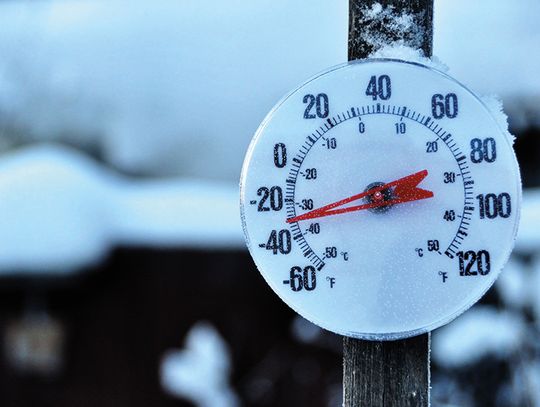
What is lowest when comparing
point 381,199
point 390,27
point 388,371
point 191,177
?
point 388,371

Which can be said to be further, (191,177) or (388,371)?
(191,177)

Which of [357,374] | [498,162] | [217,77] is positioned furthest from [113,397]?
[498,162]

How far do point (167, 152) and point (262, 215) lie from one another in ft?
9.69

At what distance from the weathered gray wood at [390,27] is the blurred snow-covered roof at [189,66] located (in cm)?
250

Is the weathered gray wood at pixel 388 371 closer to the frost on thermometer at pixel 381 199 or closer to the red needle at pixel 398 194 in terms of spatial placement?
the frost on thermometer at pixel 381 199

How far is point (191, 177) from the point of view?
4309mm

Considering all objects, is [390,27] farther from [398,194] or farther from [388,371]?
[388,371]

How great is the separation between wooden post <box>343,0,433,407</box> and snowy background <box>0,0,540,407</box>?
7.90 ft

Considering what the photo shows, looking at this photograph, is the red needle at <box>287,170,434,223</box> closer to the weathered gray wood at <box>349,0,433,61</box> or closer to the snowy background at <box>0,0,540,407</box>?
the weathered gray wood at <box>349,0,433,61</box>

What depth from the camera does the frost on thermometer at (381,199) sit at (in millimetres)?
1412

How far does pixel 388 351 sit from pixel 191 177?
2902mm

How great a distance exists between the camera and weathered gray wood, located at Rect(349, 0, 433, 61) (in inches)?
59.1

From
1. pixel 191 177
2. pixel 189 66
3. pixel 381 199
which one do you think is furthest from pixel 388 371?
pixel 189 66

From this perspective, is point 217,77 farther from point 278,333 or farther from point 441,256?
point 441,256
